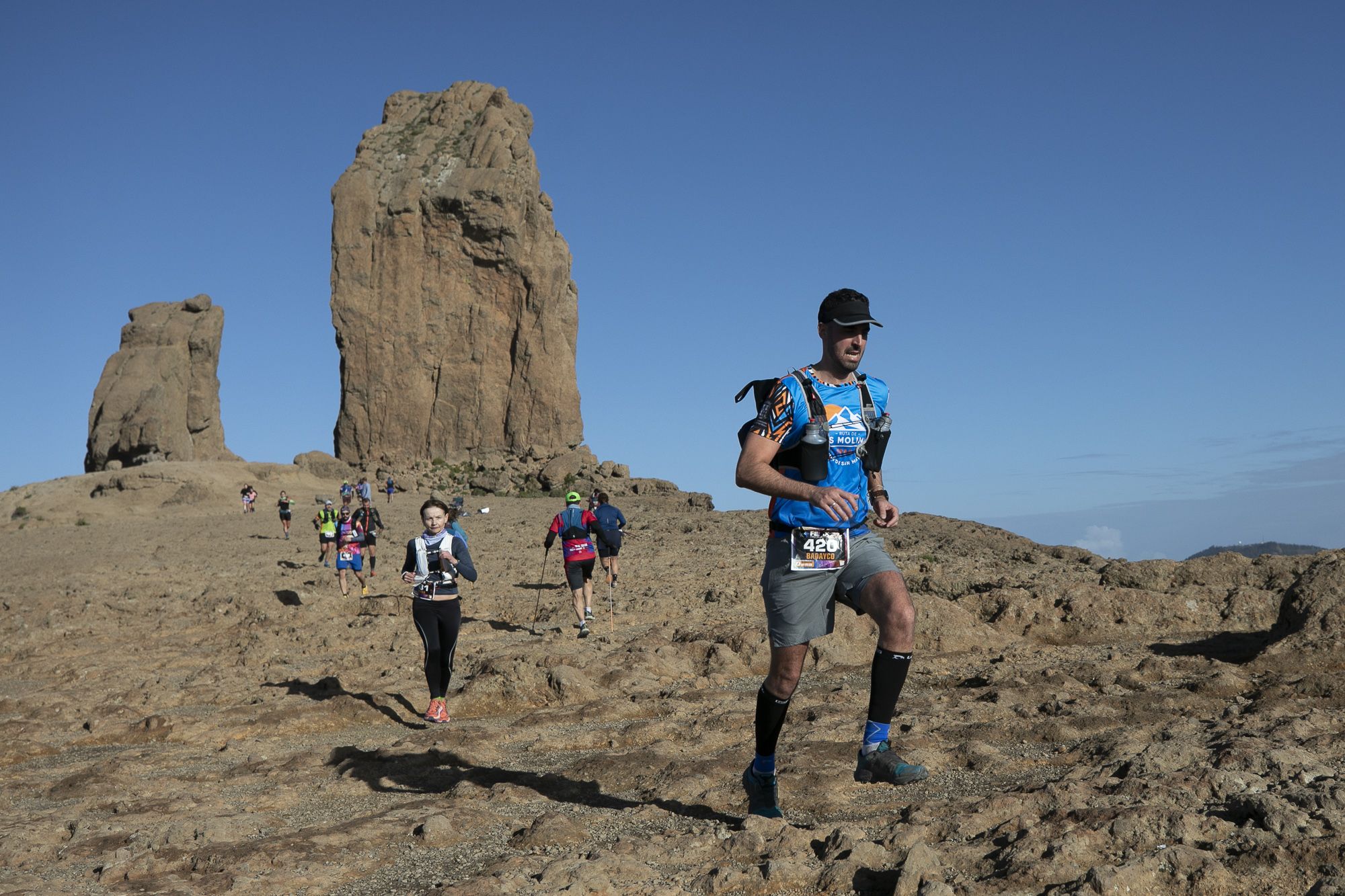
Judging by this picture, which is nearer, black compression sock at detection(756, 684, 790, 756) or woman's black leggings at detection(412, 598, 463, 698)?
black compression sock at detection(756, 684, 790, 756)

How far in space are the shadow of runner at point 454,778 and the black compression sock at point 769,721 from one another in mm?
417

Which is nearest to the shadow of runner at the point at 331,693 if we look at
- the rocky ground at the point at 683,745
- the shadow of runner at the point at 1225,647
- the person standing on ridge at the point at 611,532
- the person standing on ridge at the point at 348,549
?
the rocky ground at the point at 683,745

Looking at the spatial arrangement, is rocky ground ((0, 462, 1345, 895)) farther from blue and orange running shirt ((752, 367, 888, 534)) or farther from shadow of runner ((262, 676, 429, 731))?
blue and orange running shirt ((752, 367, 888, 534))

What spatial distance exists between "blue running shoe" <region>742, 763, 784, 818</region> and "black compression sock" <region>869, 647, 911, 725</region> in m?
0.52

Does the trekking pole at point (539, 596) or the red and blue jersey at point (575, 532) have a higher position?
the red and blue jersey at point (575, 532)

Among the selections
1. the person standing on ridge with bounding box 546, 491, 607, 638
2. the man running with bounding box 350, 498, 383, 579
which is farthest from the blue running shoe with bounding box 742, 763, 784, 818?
the man running with bounding box 350, 498, 383, 579

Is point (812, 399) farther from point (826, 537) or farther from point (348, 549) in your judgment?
point (348, 549)

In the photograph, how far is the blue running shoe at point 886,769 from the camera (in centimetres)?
418

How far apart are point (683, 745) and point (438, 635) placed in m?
2.74

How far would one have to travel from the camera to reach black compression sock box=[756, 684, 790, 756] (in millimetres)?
4469

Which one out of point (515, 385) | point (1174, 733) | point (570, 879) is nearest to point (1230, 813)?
point (1174, 733)

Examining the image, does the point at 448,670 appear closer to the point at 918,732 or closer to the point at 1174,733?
the point at 918,732

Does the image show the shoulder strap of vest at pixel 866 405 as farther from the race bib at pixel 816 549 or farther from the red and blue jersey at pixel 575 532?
the red and blue jersey at pixel 575 532

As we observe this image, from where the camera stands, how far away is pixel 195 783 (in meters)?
6.64
